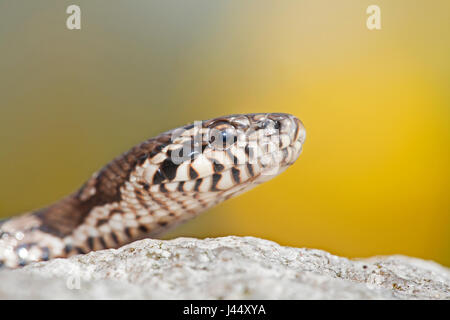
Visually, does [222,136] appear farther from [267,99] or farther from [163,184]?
[267,99]

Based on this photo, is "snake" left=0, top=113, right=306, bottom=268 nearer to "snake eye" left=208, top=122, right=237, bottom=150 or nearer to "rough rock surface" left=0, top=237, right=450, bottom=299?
"snake eye" left=208, top=122, right=237, bottom=150

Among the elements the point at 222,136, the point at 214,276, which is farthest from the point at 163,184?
the point at 214,276

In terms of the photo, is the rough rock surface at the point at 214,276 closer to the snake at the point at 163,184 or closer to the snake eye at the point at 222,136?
the snake at the point at 163,184

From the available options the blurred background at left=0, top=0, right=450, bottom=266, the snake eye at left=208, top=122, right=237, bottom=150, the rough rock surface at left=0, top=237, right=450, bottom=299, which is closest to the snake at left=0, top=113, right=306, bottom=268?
the snake eye at left=208, top=122, right=237, bottom=150

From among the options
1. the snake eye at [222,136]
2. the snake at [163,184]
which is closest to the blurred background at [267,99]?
the snake at [163,184]

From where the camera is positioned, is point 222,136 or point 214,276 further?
point 222,136

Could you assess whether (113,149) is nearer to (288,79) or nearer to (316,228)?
(288,79)
